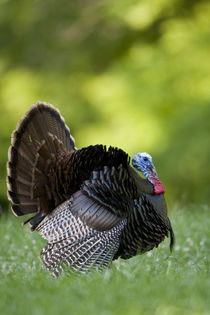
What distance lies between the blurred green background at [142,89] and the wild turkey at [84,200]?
8.52 feet

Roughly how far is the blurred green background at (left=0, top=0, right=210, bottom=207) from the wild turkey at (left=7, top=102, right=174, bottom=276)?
8.52 feet

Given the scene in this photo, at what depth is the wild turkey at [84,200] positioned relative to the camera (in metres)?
3.99

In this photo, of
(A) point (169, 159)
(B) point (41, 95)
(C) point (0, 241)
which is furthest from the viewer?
(B) point (41, 95)

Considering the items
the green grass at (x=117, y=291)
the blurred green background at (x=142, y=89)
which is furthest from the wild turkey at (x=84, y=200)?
the blurred green background at (x=142, y=89)

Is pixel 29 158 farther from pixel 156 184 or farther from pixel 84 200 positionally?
pixel 156 184

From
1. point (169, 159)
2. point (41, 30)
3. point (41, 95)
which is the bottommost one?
point (169, 159)

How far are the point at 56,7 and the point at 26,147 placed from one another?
15.6 feet

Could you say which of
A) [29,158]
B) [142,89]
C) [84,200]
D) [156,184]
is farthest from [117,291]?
[142,89]

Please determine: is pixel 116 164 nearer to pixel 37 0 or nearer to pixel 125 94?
pixel 125 94

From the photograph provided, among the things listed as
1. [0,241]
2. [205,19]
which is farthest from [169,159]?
[0,241]

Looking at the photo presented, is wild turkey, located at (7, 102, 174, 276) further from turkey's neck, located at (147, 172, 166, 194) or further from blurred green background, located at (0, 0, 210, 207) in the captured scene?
blurred green background, located at (0, 0, 210, 207)

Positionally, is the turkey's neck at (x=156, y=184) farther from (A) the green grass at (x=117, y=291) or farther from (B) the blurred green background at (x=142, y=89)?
(B) the blurred green background at (x=142, y=89)

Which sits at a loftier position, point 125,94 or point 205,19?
point 205,19

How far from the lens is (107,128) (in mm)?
7578
